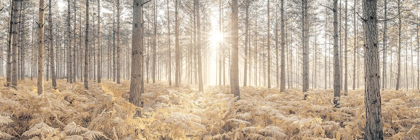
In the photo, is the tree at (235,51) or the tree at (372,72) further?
the tree at (235,51)

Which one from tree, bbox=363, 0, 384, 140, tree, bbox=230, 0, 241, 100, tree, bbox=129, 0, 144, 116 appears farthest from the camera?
tree, bbox=230, 0, 241, 100

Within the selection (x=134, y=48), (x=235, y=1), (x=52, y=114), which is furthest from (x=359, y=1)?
(x=52, y=114)

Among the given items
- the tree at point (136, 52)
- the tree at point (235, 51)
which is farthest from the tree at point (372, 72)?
the tree at point (136, 52)

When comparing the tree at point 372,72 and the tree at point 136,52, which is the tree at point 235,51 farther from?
the tree at point 372,72

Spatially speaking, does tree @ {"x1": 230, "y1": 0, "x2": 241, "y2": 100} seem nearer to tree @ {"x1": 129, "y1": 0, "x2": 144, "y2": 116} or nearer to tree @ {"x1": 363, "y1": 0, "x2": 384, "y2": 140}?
tree @ {"x1": 129, "y1": 0, "x2": 144, "y2": 116}

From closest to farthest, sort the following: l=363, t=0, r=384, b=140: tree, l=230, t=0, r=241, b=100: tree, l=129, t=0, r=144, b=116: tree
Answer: l=363, t=0, r=384, b=140: tree < l=129, t=0, r=144, b=116: tree < l=230, t=0, r=241, b=100: tree

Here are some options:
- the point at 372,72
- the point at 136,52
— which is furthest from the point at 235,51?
the point at 372,72

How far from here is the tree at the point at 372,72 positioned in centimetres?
422

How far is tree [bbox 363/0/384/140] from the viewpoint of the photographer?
4219mm

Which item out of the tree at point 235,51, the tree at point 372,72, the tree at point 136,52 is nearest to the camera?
the tree at point 372,72

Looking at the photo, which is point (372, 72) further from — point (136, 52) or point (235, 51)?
point (136, 52)

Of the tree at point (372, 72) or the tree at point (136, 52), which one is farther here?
the tree at point (136, 52)

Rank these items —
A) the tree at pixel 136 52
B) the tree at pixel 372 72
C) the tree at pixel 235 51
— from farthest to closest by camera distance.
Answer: the tree at pixel 235 51
the tree at pixel 136 52
the tree at pixel 372 72

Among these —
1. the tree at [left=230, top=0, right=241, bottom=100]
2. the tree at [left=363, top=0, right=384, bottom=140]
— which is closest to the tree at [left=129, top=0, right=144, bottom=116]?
the tree at [left=230, top=0, right=241, bottom=100]
